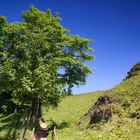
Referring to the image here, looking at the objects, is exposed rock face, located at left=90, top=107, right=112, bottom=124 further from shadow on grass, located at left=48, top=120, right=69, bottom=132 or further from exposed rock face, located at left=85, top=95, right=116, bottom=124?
shadow on grass, located at left=48, top=120, right=69, bottom=132

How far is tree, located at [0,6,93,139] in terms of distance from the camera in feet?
111

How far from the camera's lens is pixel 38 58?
34.9 meters

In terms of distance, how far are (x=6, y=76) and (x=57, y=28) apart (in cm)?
887

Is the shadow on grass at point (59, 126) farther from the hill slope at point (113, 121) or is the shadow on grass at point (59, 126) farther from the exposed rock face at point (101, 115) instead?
the exposed rock face at point (101, 115)

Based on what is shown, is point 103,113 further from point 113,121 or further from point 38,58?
point 38,58

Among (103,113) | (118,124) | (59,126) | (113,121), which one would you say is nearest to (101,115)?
(103,113)

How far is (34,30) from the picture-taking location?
3484cm

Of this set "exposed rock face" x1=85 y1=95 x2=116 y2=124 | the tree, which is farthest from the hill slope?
the tree

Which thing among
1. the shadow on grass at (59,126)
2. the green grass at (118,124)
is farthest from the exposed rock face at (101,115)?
the shadow on grass at (59,126)

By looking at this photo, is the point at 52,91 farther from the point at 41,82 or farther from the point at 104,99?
the point at 104,99

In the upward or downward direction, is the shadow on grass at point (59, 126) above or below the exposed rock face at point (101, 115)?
below

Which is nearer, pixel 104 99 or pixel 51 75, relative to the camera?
pixel 51 75

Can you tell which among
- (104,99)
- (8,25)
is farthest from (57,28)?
(104,99)

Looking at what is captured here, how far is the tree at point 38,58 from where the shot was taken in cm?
3378
